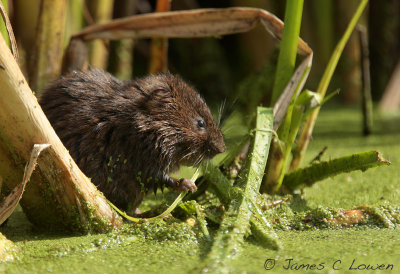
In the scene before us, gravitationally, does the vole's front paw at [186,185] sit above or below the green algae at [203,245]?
above

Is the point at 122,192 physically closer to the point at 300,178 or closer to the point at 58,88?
the point at 58,88

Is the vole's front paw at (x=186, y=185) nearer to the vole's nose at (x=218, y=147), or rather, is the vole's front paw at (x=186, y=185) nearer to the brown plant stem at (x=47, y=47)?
the vole's nose at (x=218, y=147)

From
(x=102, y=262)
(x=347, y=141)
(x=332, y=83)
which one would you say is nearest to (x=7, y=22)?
(x=102, y=262)

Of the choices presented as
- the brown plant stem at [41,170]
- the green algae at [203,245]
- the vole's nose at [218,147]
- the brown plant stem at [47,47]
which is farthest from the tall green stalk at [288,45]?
the brown plant stem at [47,47]

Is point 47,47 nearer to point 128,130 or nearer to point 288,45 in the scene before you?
point 128,130

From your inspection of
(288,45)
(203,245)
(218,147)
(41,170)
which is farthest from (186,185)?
(288,45)

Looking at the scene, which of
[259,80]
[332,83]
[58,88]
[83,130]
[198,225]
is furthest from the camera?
[332,83]
